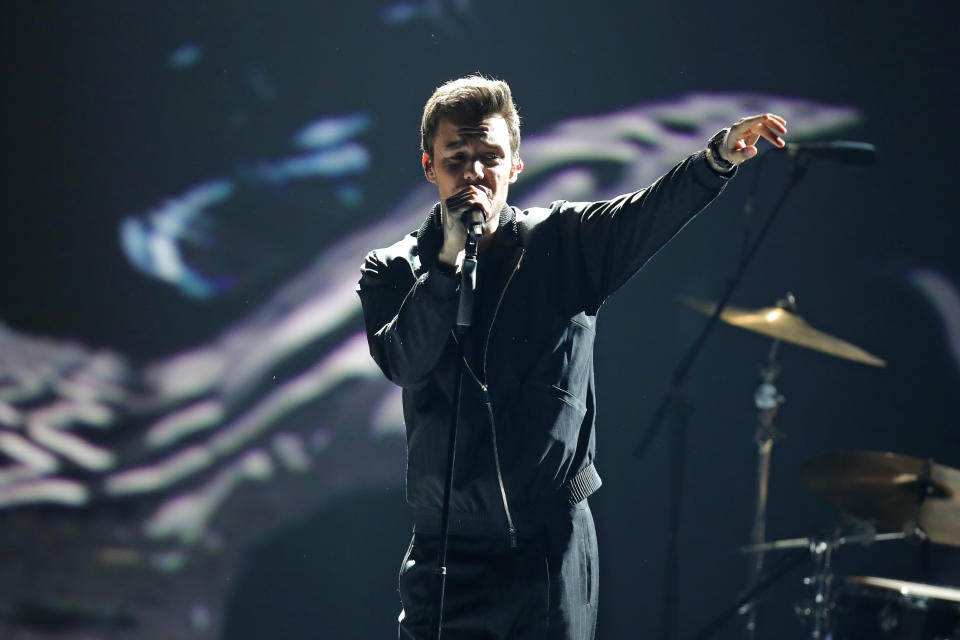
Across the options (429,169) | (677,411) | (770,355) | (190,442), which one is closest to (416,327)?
(429,169)

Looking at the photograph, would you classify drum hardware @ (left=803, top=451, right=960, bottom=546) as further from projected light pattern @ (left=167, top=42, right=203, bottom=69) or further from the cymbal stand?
projected light pattern @ (left=167, top=42, right=203, bottom=69)

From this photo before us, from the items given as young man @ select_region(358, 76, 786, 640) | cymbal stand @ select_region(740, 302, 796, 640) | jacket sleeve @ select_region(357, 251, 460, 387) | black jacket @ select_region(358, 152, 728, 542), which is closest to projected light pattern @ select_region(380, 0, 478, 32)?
cymbal stand @ select_region(740, 302, 796, 640)

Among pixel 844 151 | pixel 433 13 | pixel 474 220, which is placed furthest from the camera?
pixel 433 13

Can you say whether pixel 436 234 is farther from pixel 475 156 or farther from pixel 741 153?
pixel 741 153

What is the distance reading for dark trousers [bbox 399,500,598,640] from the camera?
1.53 metres

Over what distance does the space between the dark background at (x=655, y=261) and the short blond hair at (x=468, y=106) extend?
1.34 meters

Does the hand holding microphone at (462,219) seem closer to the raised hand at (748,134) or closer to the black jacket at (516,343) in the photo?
the black jacket at (516,343)

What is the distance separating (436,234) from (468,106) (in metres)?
0.24

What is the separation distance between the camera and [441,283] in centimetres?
147

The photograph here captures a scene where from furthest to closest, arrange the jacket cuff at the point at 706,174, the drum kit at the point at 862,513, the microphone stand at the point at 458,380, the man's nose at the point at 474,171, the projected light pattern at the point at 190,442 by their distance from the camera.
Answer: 1. the projected light pattern at the point at 190,442
2. the drum kit at the point at 862,513
3. the man's nose at the point at 474,171
4. the jacket cuff at the point at 706,174
5. the microphone stand at the point at 458,380

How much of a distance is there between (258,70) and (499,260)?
1689mm

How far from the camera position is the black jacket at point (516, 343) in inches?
60.5

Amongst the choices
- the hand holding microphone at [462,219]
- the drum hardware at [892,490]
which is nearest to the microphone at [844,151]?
the drum hardware at [892,490]

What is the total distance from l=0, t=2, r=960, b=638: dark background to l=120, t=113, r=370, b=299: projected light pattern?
4cm
